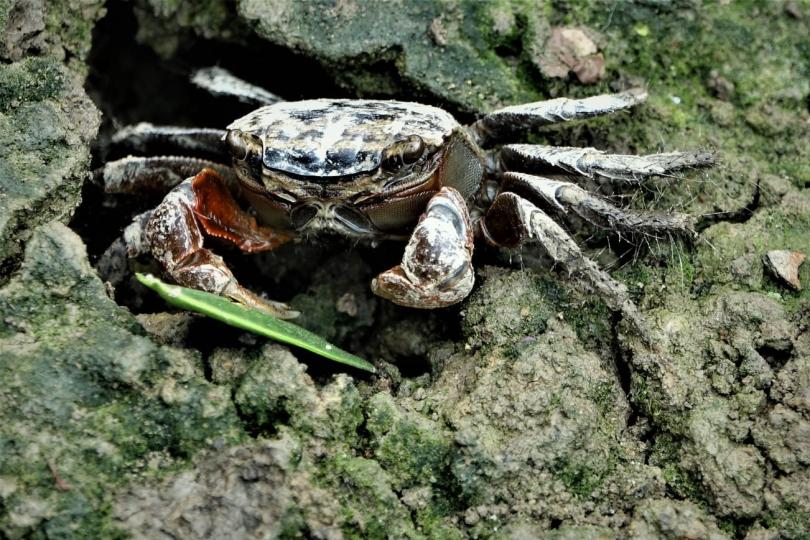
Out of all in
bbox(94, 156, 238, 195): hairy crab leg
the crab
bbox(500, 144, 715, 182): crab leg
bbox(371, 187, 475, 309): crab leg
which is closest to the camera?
bbox(371, 187, 475, 309): crab leg

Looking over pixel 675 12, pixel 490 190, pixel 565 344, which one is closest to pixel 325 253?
pixel 490 190

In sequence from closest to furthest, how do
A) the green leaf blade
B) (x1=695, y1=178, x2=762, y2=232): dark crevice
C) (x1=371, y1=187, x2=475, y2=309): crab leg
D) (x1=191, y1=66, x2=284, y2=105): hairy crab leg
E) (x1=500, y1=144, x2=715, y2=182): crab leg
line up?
the green leaf blade
(x1=371, y1=187, x2=475, y2=309): crab leg
(x1=500, y1=144, x2=715, y2=182): crab leg
(x1=695, y1=178, x2=762, y2=232): dark crevice
(x1=191, y1=66, x2=284, y2=105): hairy crab leg

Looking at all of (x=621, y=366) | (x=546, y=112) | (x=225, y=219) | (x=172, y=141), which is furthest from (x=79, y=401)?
(x=546, y=112)

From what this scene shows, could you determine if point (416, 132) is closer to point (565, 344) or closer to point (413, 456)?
point (565, 344)

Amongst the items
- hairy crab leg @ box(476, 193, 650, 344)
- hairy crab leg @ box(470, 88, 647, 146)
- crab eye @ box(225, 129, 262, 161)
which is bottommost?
hairy crab leg @ box(476, 193, 650, 344)

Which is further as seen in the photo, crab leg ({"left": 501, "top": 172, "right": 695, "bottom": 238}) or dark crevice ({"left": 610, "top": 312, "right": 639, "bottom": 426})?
crab leg ({"left": 501, "top": 172, "right": 695, "bottom": 238})

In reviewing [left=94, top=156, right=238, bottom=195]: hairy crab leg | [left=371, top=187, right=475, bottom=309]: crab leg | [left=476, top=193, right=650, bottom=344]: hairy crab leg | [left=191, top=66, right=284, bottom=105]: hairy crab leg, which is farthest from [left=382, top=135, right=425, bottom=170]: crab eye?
[left=191, top=66, right=284, bottom=105]: hairy crab leg

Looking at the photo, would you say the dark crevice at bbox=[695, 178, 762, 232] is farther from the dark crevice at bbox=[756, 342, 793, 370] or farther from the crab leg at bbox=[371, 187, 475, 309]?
the crab leg at bbox=[371, 187, 475, 309]
